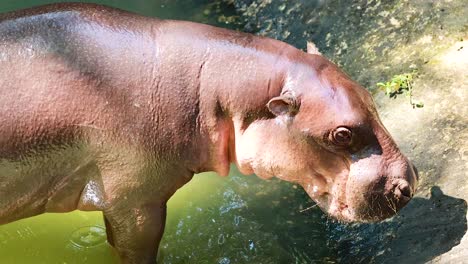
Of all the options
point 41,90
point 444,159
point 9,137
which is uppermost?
point 41,90

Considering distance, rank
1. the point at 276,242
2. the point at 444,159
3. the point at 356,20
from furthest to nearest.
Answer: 1. the point at 356,20
2. the point at 276,242
3. the point at 444,159

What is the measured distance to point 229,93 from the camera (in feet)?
12.7

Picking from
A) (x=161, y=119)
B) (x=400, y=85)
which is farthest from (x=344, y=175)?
(x=400, y=85)

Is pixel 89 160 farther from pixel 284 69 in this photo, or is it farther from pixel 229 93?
pixel 284 69

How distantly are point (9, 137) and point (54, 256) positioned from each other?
1.46 meters

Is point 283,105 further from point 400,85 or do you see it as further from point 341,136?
point 400,85

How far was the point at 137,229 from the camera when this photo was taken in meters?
4.05

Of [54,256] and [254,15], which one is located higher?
[254,15]

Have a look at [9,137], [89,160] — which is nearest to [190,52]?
[89,160]

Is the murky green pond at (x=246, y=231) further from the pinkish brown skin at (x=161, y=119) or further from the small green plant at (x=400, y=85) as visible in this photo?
the small green plant at (x=400, y=85)

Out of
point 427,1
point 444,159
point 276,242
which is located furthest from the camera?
point 427,1

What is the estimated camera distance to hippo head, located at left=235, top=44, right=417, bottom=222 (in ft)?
12.2

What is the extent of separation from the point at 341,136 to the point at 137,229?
129cm

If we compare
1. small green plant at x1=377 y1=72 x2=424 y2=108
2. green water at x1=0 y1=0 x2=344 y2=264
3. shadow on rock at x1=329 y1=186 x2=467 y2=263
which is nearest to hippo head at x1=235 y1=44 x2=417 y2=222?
shadow on rock at x1=329 y1=186 x2=467 y2=263
